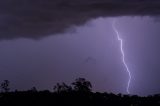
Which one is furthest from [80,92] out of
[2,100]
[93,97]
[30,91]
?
[2,100]

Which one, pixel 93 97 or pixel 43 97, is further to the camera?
pixel 93 97

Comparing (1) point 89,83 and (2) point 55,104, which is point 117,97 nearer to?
(1) point 89,83

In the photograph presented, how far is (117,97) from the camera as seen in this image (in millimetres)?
143500

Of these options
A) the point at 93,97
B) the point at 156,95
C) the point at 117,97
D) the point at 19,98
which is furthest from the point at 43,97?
the point at 156,95

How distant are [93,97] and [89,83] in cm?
874

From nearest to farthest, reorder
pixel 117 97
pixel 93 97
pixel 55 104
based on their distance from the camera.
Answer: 1. pixel 55 104
2. pixel 93 97
3. pixel 117 97

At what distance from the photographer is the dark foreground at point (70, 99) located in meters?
118

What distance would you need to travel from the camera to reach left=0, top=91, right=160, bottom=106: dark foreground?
118 meters

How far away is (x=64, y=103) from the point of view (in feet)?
395

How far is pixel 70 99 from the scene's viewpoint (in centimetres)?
12375

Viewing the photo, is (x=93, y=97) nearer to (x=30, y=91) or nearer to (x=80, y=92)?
(x=80, y=92)

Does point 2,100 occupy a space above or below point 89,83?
below

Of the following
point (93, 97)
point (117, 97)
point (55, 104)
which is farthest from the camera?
point (117, 97)

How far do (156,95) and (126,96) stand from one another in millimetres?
9433
